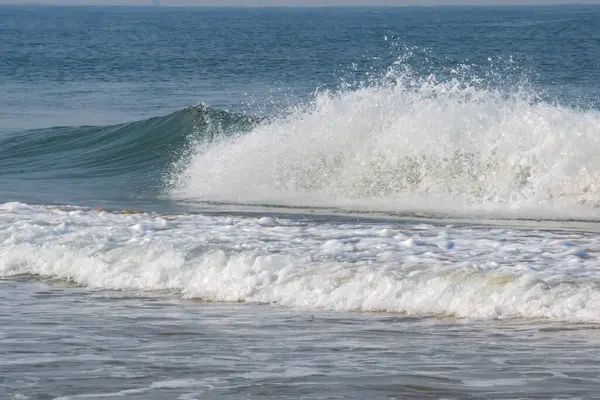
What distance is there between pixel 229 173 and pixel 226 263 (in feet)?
21.7

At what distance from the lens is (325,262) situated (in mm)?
9234

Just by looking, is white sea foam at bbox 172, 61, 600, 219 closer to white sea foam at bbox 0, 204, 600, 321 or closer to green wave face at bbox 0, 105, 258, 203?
green wave face at bbox 0, 105, 258, 203

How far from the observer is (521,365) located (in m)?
6.30

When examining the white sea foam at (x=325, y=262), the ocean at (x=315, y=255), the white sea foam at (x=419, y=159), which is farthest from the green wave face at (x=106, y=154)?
the white sea foam at (x=325, y=262)

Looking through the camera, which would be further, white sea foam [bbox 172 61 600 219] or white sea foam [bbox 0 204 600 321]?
white sea foam [bbox 172 61 600 219]

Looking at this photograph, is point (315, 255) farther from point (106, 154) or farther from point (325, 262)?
point (106, 154)

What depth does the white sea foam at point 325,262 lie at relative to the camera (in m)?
8.08

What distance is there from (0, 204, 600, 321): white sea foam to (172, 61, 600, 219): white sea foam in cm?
Result: 262

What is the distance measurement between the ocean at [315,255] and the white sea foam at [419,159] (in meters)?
0.03

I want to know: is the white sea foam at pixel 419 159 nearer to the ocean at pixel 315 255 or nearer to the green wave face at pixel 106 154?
the ocean at pixel 315 255

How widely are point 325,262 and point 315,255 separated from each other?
0.35 meters

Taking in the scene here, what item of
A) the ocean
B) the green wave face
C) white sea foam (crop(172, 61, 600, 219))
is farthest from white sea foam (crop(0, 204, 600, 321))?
the green wave face

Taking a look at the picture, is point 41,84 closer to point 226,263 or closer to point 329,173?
point 329,173

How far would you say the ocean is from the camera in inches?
247
